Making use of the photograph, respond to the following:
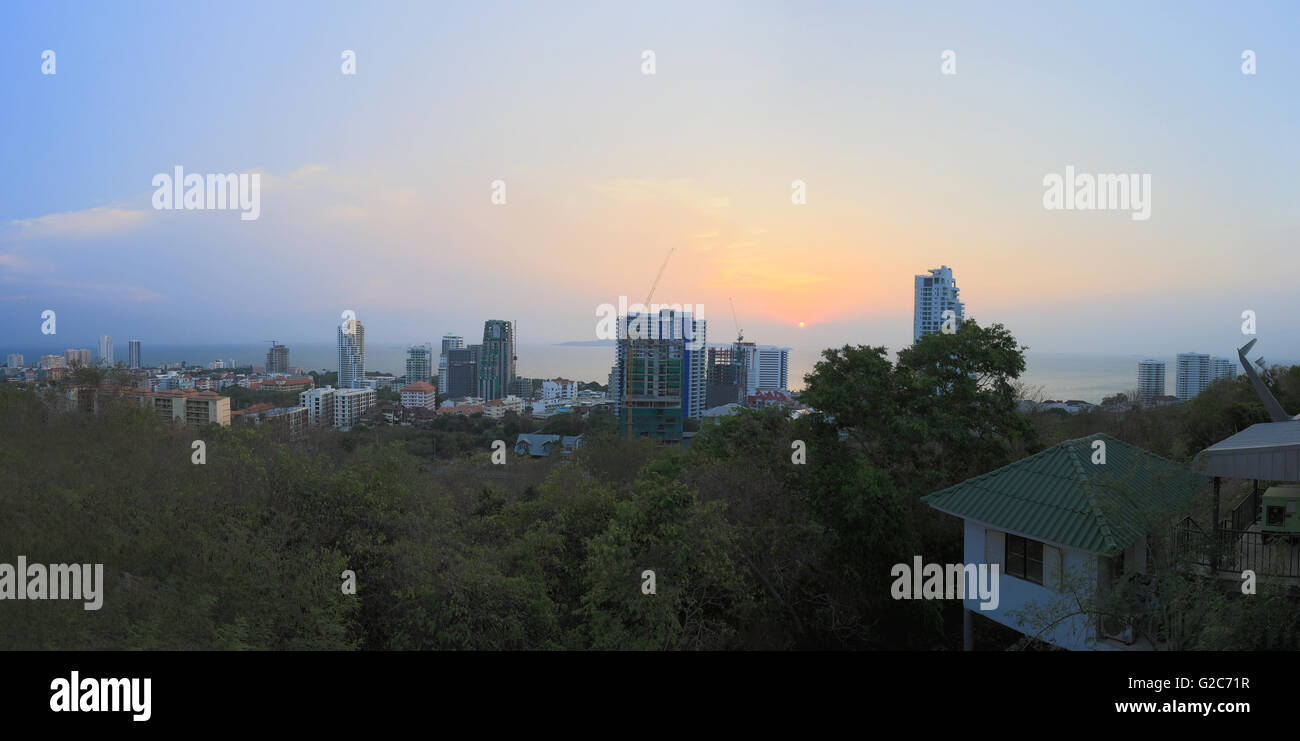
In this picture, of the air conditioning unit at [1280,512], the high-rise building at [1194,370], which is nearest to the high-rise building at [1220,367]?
the high-rise building at [1194,370]

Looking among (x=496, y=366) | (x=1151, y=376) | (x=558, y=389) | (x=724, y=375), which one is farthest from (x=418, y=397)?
(x=1151, y=376)

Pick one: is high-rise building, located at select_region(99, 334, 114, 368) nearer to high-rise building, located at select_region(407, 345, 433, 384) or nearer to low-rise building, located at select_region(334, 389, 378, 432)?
low-rise building, located at select_region(334, 389, 378, 432)

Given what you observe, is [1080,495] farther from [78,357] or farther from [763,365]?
[763,365]

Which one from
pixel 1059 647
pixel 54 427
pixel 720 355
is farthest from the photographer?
pixel 720 355
